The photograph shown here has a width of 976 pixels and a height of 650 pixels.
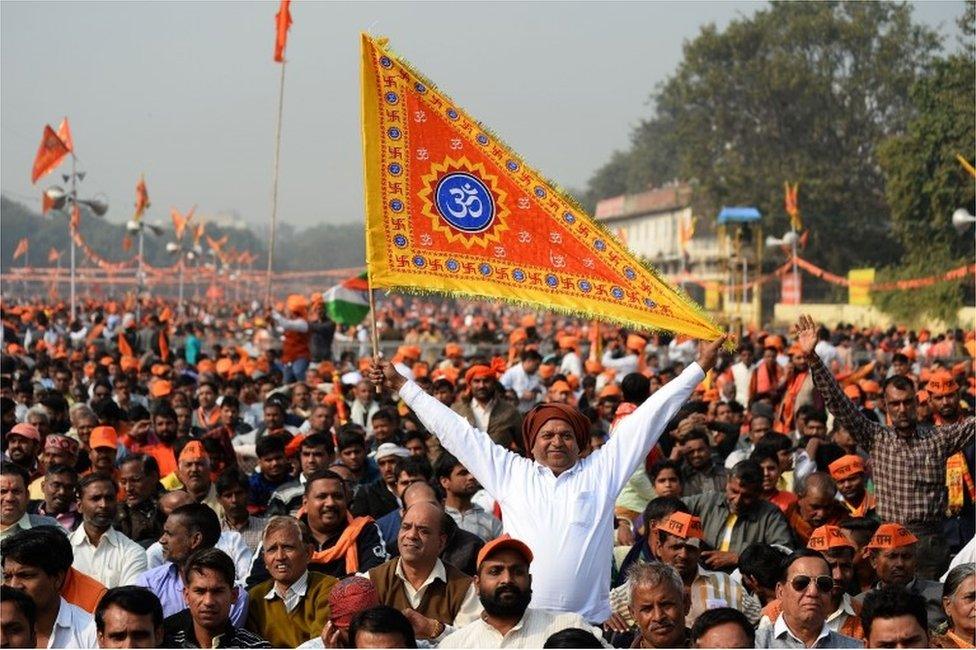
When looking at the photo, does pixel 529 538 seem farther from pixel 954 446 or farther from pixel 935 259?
pixel 935 259

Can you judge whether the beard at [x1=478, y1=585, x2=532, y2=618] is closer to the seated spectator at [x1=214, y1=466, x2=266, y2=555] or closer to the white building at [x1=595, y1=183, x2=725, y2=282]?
the seated spectator at [x1=214, y1=466, x2=266, y2=555]

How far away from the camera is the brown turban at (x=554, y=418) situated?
5.45 meters

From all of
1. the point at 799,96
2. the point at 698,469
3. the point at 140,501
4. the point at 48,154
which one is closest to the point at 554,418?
the point at 140,501

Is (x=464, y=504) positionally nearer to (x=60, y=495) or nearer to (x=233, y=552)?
(x=233, y=552)

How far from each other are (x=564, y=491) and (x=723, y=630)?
37.5 inches

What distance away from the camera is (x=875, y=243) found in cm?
5281

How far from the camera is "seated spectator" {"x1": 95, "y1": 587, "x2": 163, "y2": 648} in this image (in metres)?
4.66

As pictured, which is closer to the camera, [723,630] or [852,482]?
[723,630]

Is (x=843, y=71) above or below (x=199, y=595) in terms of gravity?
above

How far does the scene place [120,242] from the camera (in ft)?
353

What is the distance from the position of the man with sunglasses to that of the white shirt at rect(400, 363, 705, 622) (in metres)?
0.61

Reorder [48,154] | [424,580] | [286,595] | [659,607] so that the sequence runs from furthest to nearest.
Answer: [48,154]
[286,595]
[424,580]
[659,607]

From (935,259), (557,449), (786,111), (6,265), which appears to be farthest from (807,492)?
(6,265)

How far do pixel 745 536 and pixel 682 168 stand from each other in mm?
53348
